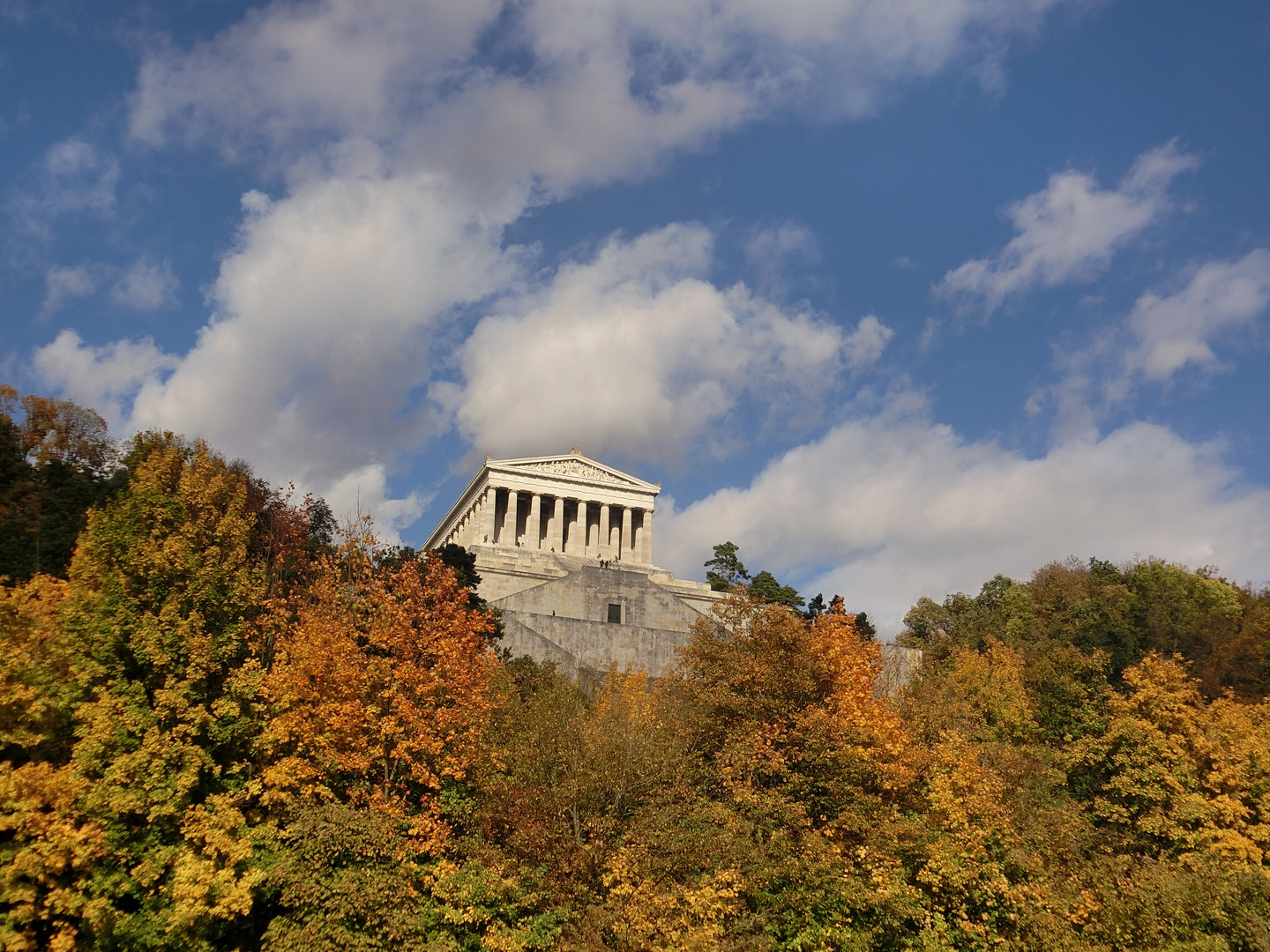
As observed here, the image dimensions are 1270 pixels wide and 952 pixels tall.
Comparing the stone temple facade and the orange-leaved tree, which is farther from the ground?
the stone temple facade

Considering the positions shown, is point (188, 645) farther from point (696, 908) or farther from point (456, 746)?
point (696, 908)

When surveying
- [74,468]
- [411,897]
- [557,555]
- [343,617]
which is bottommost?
[411,897]

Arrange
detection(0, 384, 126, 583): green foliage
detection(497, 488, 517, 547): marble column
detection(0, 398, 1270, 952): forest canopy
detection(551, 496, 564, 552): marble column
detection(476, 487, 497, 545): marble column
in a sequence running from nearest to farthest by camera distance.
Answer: detection(0, 398, 1270, 952): forest canopy < detection(0, 384, 126, 583): green foliage < detection(476, 487, 497, 545): marble column < detection(497, 488, 517, 547): marble column < detection(551, 496, 564, 552): marble column

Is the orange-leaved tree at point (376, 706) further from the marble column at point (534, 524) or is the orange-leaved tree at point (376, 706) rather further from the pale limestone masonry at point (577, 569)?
the marble column at point (534, 524)

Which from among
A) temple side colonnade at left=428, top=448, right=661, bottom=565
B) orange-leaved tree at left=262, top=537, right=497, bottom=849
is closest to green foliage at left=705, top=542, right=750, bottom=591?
temple side colonnade at left=428, top=448, right=661, bottom=565

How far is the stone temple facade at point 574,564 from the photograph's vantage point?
154ft

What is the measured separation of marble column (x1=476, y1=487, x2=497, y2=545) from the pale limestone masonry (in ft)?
0.26

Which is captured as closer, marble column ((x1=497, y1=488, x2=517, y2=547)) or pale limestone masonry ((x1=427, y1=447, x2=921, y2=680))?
pale limestone masonry ((x1=427, y1=447, x2=921, y2=680))

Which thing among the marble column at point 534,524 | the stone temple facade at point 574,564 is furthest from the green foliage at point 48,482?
→ the marble column at point 534,524

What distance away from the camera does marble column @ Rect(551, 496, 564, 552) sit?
277ft

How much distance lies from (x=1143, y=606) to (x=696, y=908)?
52.6 m

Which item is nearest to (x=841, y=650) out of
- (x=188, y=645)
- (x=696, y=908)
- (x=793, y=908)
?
(x=793, y=908)

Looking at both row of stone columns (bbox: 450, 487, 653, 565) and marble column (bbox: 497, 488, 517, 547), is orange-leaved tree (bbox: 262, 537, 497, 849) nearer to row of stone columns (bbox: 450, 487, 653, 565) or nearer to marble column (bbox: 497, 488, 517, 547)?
row of stone columns (bbox: 450, 487, 653, 565)

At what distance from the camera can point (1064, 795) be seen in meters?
33.0
